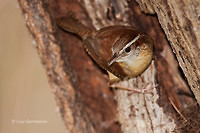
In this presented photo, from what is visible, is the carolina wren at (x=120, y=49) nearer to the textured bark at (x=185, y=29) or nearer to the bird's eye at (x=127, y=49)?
the bird's eye at (x=127, y=49)

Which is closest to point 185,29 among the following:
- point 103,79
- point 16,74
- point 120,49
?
point 120,49

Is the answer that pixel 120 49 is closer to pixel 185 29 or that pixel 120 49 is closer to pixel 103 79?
pixel 185 29

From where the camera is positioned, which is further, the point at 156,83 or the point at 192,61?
the point at 156,83

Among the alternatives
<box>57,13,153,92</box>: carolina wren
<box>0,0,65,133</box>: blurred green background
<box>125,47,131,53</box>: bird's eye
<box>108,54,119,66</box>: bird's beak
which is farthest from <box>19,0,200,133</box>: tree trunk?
<box>0,0,65,133</box>: blurred green background

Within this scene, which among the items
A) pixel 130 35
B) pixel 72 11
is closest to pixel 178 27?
pixel 130 35

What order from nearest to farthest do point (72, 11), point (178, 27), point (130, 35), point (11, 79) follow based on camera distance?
point (178, 27) → point (130, 35) → point (72, 11) → point (11, 79)

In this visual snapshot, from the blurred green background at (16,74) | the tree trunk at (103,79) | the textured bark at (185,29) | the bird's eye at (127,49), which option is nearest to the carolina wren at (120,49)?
the bird's eye at (127,49)

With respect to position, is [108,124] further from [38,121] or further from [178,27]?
[178,27]
